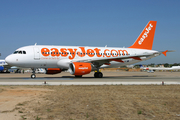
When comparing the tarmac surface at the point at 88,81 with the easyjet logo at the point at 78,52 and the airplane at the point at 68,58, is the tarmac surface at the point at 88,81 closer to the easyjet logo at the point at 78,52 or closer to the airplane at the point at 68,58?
the airplane at the point at 68,58

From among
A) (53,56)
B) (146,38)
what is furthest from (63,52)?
(146,38)

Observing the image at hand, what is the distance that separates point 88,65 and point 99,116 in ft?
53.1

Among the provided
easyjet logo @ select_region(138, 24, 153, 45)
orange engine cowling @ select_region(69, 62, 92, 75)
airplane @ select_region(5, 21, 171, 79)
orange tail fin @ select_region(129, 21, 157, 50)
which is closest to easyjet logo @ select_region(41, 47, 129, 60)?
airplane @ select_region(5, 21, 171, 79)

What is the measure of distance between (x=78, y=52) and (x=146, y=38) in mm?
11682

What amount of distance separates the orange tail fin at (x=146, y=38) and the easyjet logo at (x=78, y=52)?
3242mm

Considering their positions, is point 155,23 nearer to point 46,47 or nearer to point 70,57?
point 70,57

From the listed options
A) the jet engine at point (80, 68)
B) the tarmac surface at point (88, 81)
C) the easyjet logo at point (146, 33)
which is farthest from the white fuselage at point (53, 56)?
the easyjet logo at point (146, 33)

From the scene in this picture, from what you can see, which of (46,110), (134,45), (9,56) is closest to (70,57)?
(9,56)

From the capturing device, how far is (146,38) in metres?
29.3

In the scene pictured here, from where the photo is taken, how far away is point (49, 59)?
2283cm

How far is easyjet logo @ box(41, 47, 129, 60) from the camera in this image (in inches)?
904

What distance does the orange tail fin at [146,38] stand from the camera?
29234 millimetres

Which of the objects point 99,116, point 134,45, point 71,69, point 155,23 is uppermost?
point 155,23

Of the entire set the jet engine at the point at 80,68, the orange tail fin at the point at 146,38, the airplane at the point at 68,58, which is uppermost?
the orange tail fin at the point at 146,38
